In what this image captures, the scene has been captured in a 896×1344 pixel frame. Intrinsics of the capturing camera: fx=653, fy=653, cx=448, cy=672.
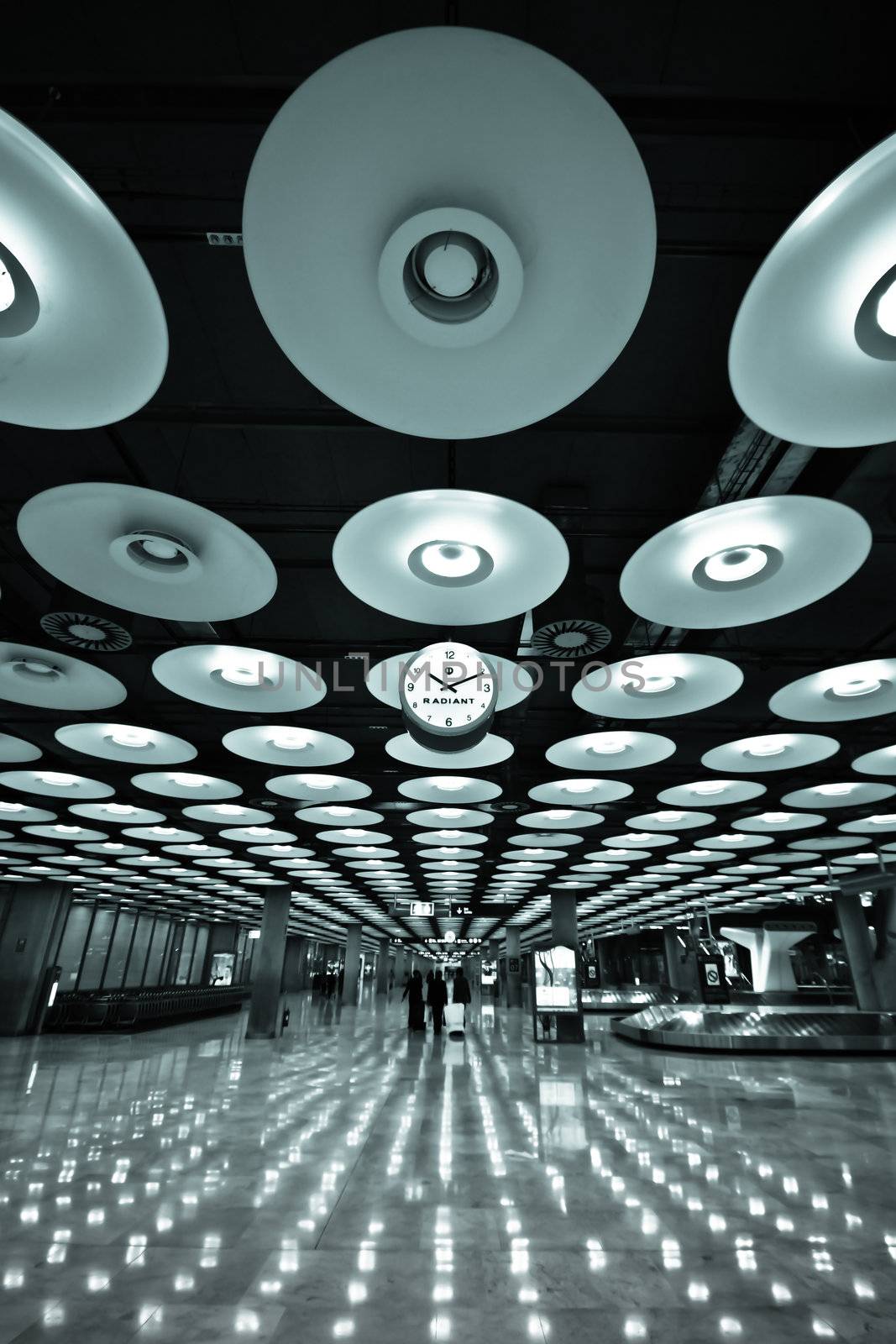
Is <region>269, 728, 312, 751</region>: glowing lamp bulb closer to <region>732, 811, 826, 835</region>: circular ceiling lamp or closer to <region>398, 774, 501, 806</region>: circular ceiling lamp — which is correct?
<region>398, 774, 501, 806</region>: circular ceiling lamp

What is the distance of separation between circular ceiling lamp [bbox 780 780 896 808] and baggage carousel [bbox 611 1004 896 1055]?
11.8m

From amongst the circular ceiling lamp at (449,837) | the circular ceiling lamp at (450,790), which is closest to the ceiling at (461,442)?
the circular ceiling lamp at (450,790)

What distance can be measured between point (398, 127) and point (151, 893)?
139ft

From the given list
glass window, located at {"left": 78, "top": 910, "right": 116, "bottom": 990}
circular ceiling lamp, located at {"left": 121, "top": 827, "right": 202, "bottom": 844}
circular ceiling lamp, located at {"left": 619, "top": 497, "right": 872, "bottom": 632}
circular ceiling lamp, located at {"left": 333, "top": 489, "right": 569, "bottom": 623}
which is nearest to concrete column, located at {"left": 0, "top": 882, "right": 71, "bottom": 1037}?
circular ceiling lamp, located at {"left": 121, "top": 827, "right": 202, "bottom": 844}

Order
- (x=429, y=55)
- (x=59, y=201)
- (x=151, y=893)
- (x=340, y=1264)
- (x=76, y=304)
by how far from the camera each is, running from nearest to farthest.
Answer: (x=429, y=55) < (x=59, y=201) < (x=76, y=304) < (x=340, y=1264) < (x=151, y=893)

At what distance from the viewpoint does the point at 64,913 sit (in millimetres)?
32969

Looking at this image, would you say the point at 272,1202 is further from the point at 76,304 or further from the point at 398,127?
the point at 398,127

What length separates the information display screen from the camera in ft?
80.6

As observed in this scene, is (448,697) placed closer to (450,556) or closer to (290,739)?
(450,556)

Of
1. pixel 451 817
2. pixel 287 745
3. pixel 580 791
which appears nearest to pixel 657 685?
pixel 580 791

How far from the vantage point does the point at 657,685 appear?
10055 mm

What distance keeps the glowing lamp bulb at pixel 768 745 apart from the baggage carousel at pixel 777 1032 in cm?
1613

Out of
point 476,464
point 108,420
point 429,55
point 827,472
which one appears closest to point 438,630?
point 476,464

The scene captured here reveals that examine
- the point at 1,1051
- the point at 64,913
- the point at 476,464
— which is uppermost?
the point at 476,464
